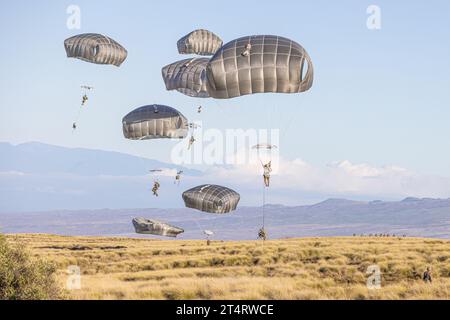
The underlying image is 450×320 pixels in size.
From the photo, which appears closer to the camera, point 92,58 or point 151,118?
point 151,118

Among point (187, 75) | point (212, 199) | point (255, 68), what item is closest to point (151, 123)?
point (187, 75)

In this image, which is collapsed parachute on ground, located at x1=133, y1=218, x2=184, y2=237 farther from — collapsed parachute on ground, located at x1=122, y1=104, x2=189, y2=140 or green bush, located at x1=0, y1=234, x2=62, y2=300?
green bush, located at x1=0, y1=234, x2=62, y2=300

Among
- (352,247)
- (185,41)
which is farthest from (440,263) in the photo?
(185,41)

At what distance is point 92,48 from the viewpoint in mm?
67188

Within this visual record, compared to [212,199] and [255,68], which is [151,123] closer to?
[212,199]

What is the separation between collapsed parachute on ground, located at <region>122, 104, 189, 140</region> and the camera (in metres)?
63.2

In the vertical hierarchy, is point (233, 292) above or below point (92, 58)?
below

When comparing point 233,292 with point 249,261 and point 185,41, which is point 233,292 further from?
point 185,41

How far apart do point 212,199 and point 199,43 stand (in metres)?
19.3

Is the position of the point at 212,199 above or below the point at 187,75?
below

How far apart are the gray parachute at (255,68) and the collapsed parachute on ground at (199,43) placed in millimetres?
32409

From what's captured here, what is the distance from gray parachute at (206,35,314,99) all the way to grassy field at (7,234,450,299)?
10858 mm
